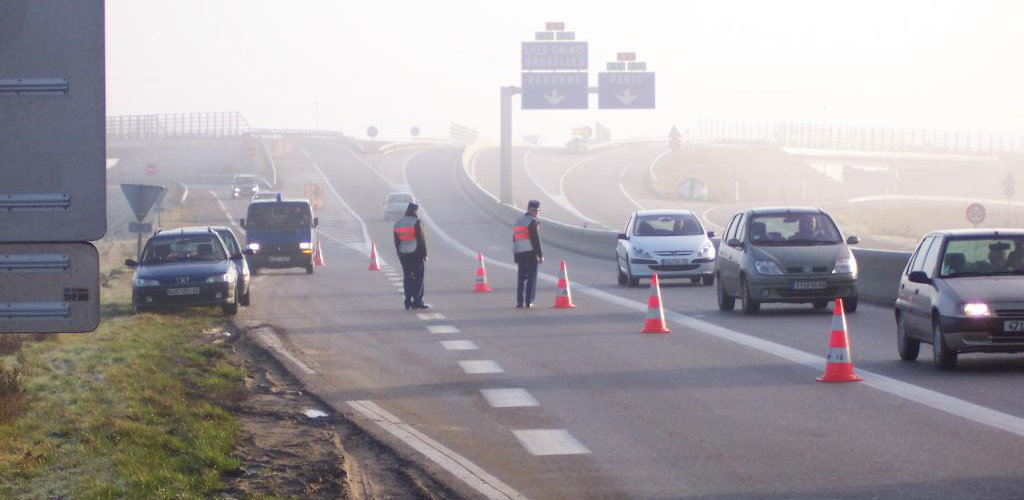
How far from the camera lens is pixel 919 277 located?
45.8 feet

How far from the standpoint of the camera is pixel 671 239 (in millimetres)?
28875

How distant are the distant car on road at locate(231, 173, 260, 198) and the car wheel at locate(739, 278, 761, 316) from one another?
61924mm

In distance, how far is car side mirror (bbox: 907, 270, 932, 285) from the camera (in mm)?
13789

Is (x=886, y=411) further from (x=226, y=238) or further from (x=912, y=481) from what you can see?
(x=226, y=238)

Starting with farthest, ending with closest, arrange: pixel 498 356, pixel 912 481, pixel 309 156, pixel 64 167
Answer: pixel 309 156 → pixel 498 356 → pixel 912 481 → pixel 64 167

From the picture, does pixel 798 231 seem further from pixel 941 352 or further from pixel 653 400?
pixel 653 400

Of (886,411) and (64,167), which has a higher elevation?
(64,167)

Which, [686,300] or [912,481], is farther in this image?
[686,300]

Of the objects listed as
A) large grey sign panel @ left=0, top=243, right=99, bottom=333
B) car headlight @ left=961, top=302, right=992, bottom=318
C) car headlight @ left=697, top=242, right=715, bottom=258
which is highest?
large grey sign panel @ left=0, top=243, right=99, bottom=333

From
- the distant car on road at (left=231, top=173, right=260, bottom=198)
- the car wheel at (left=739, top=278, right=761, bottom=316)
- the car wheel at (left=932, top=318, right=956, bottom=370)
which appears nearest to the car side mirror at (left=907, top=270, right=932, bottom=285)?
the car wheel at (left=932, top=318, right=956, bottom=370)

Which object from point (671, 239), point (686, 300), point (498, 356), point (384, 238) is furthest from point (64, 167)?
point (384, 238)

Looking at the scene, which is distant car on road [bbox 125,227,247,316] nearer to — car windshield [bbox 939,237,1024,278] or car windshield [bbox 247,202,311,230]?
car windshield [bbox 939,237,1024,278]

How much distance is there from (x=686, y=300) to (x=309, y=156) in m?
95.6

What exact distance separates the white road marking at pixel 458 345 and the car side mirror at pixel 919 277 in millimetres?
5226
